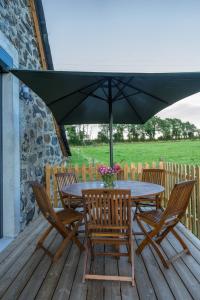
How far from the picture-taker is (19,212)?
384 centimetres

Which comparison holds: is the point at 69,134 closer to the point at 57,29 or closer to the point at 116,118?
the point at 57,29

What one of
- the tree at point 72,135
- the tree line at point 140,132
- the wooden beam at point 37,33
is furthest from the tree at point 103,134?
the wooden beam at point 37,33

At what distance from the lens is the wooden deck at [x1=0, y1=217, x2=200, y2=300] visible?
2.17 m

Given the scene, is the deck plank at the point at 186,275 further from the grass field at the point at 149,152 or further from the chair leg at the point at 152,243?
the grass field at the point at 149,152

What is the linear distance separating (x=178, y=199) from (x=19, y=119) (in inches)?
110

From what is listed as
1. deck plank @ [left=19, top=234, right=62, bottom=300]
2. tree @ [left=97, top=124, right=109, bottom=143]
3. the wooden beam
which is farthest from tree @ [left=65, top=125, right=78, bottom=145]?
deck plank @ [left=19, top=234, right=62, bottom=300]

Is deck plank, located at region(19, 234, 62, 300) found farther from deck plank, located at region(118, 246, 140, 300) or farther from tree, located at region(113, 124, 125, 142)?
tree, located at region(113, 124, 125, 142)

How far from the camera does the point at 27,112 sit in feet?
14.7

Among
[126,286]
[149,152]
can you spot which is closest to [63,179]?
[126,286]

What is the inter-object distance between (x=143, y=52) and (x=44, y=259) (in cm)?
941

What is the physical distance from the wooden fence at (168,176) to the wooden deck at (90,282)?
0.63m

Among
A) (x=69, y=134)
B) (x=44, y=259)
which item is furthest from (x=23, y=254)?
(x=69, y=134)

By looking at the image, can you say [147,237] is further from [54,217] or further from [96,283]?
[54,217]

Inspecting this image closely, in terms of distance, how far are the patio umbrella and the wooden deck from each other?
197 centimetres
